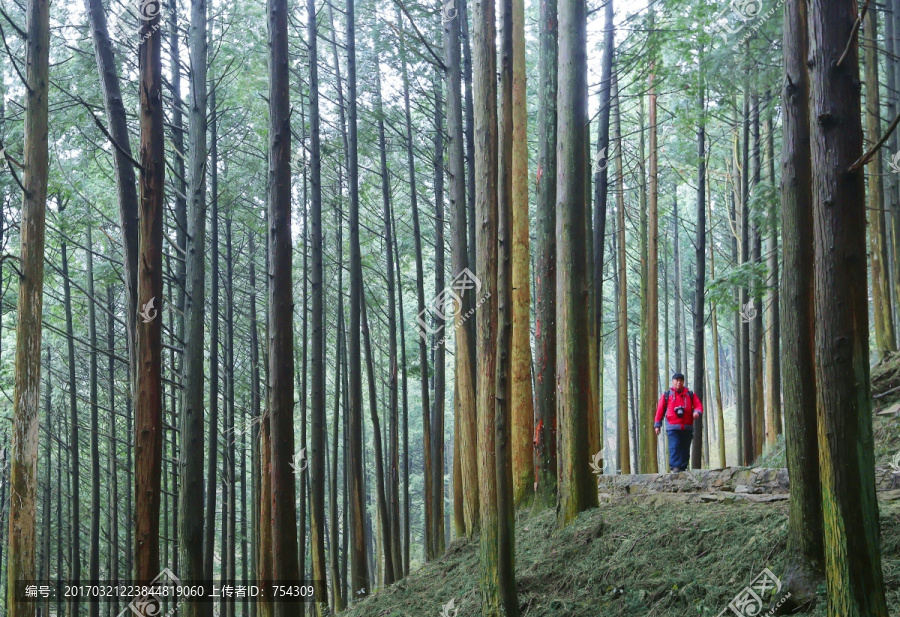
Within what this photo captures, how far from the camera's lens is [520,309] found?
9039mm

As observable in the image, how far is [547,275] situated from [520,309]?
0.54 metres

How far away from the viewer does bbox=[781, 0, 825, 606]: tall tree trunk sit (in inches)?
177

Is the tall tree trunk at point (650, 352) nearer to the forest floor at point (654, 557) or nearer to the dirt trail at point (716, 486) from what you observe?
the dirt trail at point (716, 486)

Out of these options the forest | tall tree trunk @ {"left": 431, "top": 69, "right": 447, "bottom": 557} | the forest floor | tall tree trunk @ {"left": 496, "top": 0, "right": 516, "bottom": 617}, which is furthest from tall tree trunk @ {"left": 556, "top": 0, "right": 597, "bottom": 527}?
tall tree trunk @ {"left": 431, "top": 69, "right": 447, "bottom": 557}

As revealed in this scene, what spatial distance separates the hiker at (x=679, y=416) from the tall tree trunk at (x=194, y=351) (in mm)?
7070

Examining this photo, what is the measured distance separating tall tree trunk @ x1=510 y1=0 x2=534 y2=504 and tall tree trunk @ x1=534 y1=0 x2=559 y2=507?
0.15 meters

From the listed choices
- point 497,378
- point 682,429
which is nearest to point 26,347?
point 497,378

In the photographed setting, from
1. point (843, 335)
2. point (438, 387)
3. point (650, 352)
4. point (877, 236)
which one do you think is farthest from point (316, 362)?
point (877, 236)

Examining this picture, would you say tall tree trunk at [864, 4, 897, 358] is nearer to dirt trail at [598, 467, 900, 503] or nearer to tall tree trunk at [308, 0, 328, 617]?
dirt trail at [598, 467, 900, 503]

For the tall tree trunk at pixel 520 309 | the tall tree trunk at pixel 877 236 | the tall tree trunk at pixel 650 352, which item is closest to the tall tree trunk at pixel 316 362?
the tall tree trunk at pixel 520 309

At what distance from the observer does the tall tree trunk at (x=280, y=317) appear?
692cm

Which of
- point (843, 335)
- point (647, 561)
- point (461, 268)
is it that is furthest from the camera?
point (461, 268)

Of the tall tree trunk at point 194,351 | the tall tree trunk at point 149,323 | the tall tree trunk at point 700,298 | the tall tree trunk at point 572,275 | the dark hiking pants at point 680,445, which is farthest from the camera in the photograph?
the tall tree trunk at point 700,298

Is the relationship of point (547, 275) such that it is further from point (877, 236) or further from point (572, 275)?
point (877, 236)
